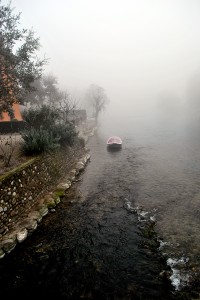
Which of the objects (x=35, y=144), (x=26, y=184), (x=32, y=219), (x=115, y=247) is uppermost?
(x=35, y=144)

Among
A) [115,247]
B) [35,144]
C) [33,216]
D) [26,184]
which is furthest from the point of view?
[35,144]

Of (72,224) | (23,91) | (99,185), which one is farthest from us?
(23,91)

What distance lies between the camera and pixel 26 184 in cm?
1211

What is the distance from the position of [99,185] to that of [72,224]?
225 inches

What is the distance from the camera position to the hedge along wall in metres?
10.0

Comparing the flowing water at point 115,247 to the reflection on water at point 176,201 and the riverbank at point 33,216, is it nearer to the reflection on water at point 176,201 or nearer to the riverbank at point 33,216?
the reflection on water at point 176,201

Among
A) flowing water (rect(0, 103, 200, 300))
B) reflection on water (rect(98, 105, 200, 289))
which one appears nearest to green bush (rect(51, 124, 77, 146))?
flowing water (rect(0, 103, 200, 300))

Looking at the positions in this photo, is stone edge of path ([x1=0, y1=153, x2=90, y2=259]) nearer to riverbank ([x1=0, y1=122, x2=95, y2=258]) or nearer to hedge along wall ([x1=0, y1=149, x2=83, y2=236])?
riverbank ([x1=0, y1=122, x2=95, y2=258])

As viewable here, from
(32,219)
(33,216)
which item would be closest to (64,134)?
(33,216)

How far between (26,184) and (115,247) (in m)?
5.55

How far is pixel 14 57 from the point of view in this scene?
1716 centimetres

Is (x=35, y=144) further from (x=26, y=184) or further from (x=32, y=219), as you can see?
(x=32, y=219)

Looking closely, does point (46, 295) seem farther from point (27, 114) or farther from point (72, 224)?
point (27, 114)

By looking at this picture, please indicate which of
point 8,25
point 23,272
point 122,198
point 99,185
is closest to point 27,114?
point 8,25
